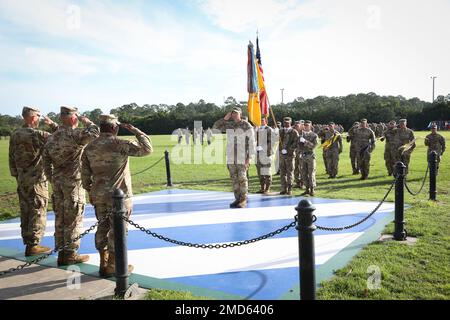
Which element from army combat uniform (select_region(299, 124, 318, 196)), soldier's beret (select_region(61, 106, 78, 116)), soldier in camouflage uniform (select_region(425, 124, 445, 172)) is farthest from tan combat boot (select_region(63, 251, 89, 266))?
soldier in camouflage uniform (select_region(425, 124, 445, 172))

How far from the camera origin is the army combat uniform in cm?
970

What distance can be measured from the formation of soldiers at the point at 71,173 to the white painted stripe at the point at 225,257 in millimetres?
462

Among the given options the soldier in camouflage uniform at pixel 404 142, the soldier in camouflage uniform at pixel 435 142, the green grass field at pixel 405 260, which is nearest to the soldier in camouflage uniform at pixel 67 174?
the green grass field at pixel 405 260

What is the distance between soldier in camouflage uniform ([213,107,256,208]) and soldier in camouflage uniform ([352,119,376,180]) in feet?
20.3

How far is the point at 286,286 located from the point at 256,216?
338 cm

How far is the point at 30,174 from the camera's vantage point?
18.9ft

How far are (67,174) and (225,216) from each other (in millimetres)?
3494

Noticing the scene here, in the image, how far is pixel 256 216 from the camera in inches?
301

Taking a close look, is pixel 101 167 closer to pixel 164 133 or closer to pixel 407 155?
pixel 407 155

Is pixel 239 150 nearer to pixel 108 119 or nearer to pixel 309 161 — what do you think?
pixel 309 161

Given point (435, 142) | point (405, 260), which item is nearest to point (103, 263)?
point (405, 260)

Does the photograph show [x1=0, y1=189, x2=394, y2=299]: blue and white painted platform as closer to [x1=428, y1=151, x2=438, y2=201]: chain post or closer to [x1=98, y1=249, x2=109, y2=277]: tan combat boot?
[x1=98, y1=249, x2=109, y2=277]: tan combat boot
